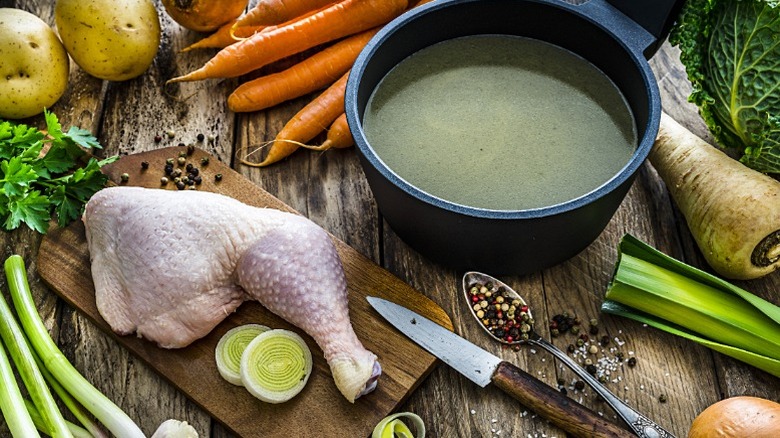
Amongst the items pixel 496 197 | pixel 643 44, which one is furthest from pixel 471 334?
pixel 643 44

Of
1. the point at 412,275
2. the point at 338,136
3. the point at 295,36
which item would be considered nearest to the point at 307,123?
the point at 338,136

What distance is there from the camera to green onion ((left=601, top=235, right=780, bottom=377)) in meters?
1.87

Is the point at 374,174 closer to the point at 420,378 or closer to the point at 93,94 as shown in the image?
the point at 420,378

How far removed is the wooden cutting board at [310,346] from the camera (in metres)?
1.77

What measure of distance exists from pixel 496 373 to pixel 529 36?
2.77ft

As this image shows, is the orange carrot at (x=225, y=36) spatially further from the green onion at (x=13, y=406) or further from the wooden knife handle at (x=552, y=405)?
the wooden knife handle at (x=552, y=405)

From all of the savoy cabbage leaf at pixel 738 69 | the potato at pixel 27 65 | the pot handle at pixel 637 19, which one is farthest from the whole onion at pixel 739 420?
the potato at pixel 27 65

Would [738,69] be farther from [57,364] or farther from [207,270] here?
[57,364]

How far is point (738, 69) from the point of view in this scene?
196cm

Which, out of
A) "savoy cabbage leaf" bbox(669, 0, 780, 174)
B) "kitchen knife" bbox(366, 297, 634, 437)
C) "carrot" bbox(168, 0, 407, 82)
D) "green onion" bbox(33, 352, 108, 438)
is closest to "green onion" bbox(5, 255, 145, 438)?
"green onion" bbox(33, 352, 108, 438)

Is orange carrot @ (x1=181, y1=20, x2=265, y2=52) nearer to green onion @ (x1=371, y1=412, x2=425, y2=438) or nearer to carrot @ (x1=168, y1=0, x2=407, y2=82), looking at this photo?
carrot @ (x1=168, y1=0, x2=407, y2=82)

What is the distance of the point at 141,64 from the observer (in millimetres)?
2373

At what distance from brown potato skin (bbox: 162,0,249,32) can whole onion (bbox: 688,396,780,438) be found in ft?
5.41

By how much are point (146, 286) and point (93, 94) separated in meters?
0.81
